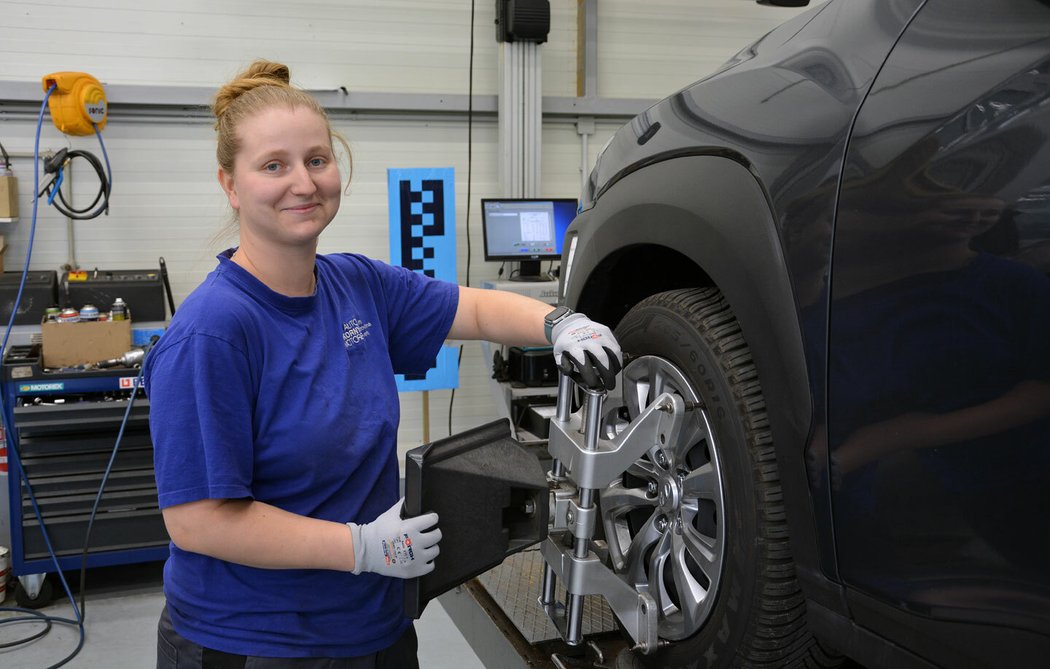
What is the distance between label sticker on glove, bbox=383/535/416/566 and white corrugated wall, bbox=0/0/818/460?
3307 mm

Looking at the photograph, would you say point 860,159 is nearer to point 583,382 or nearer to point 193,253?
point 583,382

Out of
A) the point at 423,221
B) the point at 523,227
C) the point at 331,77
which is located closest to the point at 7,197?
the point at 331,77

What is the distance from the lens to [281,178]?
1437mm

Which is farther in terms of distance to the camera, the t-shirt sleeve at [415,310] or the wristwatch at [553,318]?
the t-shirt sleeve at [415,310]

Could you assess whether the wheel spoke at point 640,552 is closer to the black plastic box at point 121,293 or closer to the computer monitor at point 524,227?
the black plastic box at point 121,293

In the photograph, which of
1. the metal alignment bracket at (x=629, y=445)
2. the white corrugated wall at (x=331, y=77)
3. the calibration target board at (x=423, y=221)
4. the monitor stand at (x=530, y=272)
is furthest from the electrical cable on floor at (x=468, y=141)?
the metal alignment bracket at (x=629, y=445)

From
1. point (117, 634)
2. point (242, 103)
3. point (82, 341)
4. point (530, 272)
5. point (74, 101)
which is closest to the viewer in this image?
point (242, 103)

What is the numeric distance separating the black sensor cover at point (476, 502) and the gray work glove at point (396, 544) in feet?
0.08

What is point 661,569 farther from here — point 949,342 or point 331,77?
point 331,77

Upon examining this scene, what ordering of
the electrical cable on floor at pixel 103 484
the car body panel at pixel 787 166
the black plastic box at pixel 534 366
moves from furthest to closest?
1. the black plastic box at pixel 534 366
2. the electrical cable on floor at pixel 103 484
3. the car body panel at pixel 787 166

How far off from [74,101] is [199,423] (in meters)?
3.53

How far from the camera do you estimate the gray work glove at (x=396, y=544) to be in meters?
1.34

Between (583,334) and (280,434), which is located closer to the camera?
(280,434)

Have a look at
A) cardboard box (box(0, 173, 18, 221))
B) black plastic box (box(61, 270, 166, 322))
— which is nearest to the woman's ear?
black plastic box (box(61, 270, 166, 322))
